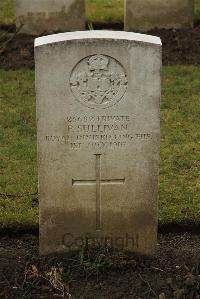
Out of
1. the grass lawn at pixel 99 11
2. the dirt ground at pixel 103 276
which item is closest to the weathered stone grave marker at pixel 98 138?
the dirt ground at pixel 103 276

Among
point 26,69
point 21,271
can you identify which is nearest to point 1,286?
point 21,271

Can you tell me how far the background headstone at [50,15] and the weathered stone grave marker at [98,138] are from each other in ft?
18.1

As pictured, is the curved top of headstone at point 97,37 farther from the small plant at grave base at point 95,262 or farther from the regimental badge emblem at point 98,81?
the small plant at grave base at point 95,262

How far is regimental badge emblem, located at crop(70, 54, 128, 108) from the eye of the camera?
4461 millimetres

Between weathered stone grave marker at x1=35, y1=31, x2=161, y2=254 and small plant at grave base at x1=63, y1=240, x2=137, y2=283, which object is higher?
weathered stone grave marker at x1=35, y1=31, x2=161, y2=254

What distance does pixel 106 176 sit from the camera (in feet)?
15.5

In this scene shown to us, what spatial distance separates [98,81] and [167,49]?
5286mm

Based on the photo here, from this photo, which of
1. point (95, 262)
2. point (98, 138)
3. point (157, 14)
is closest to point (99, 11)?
point (157, 14)

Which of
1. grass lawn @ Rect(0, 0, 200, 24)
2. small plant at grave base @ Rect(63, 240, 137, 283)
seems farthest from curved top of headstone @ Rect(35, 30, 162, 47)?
grass lawn @ Rect(0, 0, 200, 24)

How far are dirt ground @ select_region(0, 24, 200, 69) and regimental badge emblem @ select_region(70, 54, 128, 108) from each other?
466 centimetres

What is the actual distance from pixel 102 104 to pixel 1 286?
130 cm

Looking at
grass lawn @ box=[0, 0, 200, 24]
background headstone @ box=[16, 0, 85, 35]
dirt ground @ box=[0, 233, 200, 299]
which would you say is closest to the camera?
dirt ground @ box=[0, 233, 200, 299]

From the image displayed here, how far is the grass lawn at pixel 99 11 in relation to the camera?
1098cm

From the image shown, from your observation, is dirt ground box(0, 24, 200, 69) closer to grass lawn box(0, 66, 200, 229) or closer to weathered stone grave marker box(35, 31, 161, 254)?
grass lawn box(0, 66, 200, 229)
